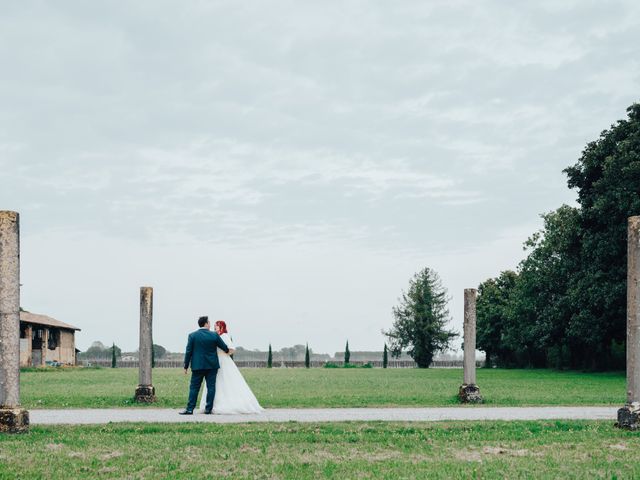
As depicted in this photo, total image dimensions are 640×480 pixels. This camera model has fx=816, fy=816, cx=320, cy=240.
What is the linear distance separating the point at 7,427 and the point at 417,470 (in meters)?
7.45

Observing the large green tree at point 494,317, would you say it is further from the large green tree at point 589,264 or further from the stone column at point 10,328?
the stone column at point 10,328

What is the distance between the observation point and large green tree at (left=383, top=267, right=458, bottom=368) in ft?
319

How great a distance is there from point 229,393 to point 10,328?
5629 millimetres

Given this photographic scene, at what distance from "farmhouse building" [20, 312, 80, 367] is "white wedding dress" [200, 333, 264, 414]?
188 ft

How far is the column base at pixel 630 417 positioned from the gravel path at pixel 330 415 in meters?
1.51

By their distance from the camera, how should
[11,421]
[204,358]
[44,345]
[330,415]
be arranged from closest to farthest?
[11,421]
[330,415]
[204,358]
[44,345]

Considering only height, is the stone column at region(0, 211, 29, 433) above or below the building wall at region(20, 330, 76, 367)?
above

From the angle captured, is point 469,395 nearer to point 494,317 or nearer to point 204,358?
point 204,358

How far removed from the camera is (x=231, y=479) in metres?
8.98

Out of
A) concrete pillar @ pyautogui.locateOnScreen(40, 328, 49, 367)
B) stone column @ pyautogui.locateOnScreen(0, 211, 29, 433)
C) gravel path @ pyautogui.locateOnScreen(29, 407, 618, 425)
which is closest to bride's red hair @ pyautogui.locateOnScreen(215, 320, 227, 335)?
gravel path @ pyautogui.locateOnScreen(29, 407, 618, 425)

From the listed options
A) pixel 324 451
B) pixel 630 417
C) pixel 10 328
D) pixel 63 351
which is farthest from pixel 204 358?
pixel 63 351

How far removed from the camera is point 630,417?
549 inches

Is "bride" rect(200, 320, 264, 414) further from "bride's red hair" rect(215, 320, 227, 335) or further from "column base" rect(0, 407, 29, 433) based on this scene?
"column base" rect(0, 407, 29, 433)

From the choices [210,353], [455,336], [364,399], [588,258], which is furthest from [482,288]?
[210,353]
